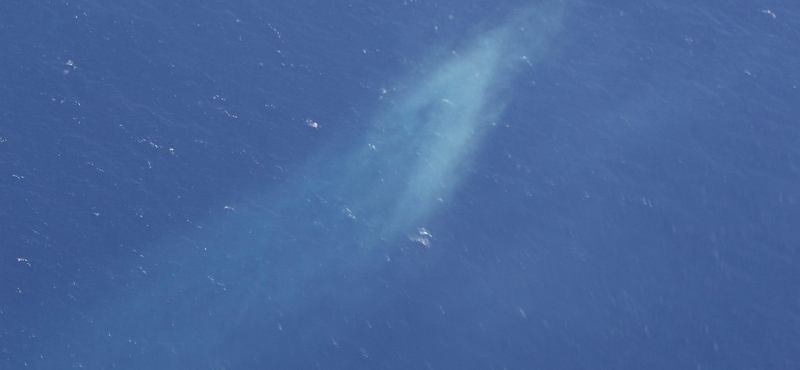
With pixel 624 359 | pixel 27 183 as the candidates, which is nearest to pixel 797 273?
pixel 624 359

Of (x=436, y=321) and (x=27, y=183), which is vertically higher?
(x=436, y=321)

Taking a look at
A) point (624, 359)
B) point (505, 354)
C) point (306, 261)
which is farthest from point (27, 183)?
point (624, 359)

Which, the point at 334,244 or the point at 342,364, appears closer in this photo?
the point at 342,364

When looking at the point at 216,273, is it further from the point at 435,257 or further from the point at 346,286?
the point at 435,257

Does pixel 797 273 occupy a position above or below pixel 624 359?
above

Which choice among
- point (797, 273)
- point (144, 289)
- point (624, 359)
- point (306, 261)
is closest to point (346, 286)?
point (306, 261)

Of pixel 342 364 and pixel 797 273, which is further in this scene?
pixel 797 273

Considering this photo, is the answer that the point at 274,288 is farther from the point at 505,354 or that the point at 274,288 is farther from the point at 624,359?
the point at 624,359

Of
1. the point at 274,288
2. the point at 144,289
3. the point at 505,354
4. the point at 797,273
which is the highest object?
the point at 797,273

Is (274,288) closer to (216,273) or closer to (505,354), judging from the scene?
(216,273)
